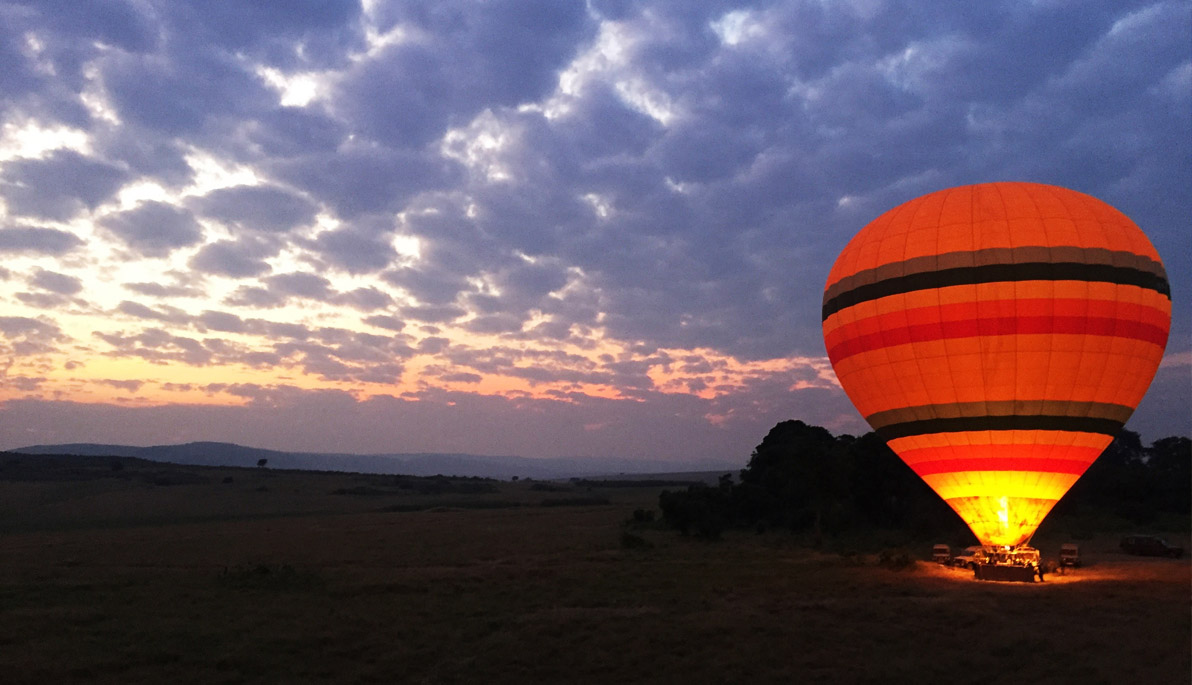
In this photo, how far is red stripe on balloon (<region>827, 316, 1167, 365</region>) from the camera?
64.1ft

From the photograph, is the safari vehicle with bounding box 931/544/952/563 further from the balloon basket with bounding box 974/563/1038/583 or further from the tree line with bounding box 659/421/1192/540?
the tree line with bounding box 659/421/1192/540

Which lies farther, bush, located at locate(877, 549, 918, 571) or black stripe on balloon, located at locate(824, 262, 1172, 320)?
bush, located at locate(877, 549, 918, 571)

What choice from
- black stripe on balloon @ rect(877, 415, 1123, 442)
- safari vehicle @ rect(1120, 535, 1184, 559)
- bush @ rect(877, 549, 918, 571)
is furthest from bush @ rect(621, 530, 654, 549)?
safari vehicle @ rect(1120, 535, 1184, 559)

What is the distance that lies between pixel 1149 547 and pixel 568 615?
24.7 m

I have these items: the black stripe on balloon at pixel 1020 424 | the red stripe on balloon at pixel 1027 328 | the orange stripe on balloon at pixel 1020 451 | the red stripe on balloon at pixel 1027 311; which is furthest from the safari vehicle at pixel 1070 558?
the red stripe on balloon at pixel 1027 311

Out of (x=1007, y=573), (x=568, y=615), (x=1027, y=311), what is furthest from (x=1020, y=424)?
(x=568, y=615)

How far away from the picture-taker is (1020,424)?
20.2m

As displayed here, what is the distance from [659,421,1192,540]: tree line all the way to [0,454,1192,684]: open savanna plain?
3826mm

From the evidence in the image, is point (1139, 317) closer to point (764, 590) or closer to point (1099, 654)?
point (1099, 654)

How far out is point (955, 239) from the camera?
20.5 meters

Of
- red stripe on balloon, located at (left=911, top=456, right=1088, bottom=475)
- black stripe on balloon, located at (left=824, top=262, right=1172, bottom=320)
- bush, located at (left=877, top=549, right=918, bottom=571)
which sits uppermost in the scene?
black stripe on balloon, located at (left=824, top=262, right=1172, bottom=320)

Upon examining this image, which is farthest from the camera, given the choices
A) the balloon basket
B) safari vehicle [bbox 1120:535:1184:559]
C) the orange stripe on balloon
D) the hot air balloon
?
safari vehicle [bbox 1120:535:1184:559]

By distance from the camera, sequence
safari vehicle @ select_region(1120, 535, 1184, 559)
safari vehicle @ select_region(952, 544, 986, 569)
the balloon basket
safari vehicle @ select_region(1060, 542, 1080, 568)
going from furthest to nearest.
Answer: safari vehicle @ select_region(1120, 535, 1184, 559) → safari vehicle @ select_region(1060, 542, 1080, 568) → safari vehicle @ select_region(952, 544, 986, 569) → the balloon basket

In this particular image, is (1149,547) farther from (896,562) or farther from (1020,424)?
(1020,424)
